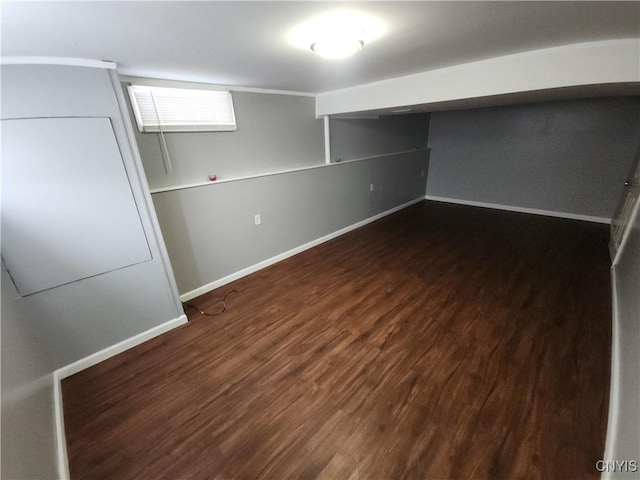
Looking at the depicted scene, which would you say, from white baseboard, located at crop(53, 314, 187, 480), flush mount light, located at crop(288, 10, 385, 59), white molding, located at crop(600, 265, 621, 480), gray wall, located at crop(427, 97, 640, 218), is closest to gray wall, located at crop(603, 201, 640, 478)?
white molding, located at crop(600, 265, 621, 480)

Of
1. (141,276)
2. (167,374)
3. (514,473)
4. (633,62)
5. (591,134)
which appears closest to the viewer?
(514,473)

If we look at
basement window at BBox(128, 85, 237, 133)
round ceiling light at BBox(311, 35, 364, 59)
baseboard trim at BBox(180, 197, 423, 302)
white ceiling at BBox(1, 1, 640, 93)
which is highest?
white ceiling at BBox(1, 1, 640, 93)

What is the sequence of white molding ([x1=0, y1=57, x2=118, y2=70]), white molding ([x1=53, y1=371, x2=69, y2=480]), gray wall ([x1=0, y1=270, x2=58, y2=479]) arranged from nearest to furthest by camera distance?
gray wall ([x1=0, y1=270, x2=58, y2=479]) → white molding ([x1=53, y1=371, x2=69, y2=480]) → white molding ([x1=0, y1=57, x2=118, y2=70])

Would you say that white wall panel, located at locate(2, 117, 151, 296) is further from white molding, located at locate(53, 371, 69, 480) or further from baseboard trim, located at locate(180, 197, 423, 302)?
baseboard trim, located at locate(180, 197, 423, 302)

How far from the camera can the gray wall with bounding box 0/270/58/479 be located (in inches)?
35.4

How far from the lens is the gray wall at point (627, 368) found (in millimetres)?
1049

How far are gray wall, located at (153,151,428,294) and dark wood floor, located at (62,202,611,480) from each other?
38 centimetres

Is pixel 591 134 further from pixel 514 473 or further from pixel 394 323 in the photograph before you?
pixel 514 473

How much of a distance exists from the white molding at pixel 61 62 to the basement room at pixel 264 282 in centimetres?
1

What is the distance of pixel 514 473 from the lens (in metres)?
1.19

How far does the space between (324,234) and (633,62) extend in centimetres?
315

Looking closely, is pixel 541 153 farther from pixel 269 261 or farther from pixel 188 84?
pixel 188 84

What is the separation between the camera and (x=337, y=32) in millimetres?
1275

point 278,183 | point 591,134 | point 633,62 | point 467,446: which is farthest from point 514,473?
point 591,134
